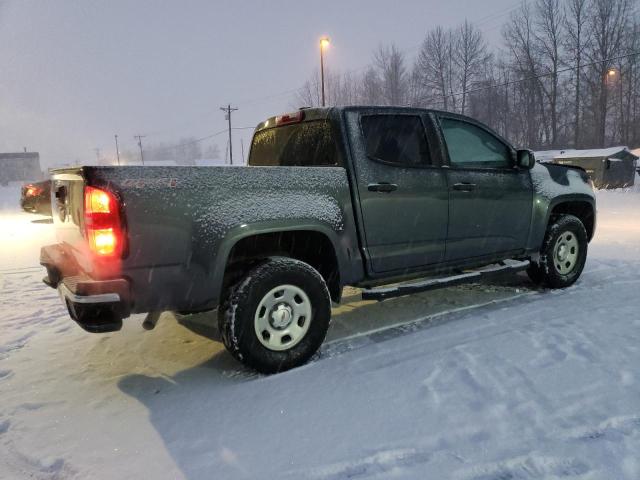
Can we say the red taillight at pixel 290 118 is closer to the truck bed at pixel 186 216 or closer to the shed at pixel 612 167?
the truck bed at pixel 186 216

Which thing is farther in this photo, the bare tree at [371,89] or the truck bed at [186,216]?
the bare tree at [371,89]

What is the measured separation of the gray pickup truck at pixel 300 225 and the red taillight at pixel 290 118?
13 mm

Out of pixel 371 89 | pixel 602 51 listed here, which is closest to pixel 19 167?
pixel 371 89

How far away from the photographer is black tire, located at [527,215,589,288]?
5.06 m

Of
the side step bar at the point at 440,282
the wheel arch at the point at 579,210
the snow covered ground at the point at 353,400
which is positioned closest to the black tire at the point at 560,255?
the wheel arch at the point at 579,210

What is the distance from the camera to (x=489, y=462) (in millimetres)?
2225

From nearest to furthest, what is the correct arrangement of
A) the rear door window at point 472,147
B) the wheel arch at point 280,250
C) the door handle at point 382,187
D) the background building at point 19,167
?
1. the wheel arch at point 280,250
2. the door handle at point 382,187
3. the rear door window at point 472,147
4. the background building at point 19,167

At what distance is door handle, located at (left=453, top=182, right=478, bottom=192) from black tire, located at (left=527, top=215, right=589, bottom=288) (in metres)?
1.37

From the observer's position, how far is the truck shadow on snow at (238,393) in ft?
7.77

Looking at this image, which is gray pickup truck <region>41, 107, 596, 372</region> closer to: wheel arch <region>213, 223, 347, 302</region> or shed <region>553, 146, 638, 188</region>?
wheel arch <region>213, 223, 347, 302</region>

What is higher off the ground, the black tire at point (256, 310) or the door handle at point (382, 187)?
the door handle at point (382, 187)


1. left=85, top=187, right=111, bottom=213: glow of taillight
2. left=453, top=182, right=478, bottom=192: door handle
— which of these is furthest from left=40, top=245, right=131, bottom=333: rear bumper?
left=453, top=182, right=478, bottom=192: door handle

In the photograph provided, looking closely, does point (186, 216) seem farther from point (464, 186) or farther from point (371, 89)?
point (371, 89)

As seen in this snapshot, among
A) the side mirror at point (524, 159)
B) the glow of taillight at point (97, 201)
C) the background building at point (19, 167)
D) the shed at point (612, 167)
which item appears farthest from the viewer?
the background building at point (19, 167)
